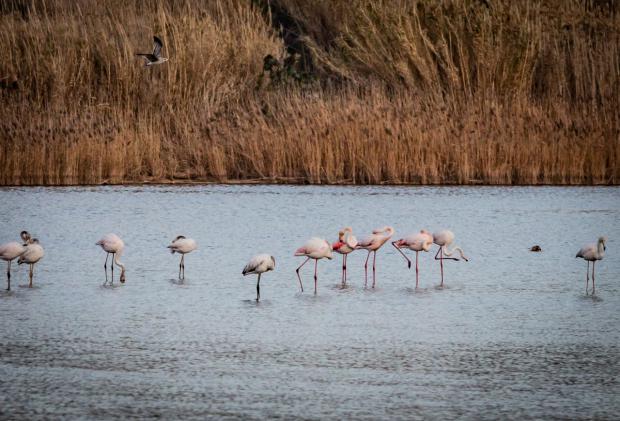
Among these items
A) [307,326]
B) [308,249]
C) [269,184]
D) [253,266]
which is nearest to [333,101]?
[269,184]

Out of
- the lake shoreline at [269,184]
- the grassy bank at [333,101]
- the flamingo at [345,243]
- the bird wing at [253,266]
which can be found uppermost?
the grassy bank at [333,101]

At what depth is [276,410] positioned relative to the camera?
6527mm

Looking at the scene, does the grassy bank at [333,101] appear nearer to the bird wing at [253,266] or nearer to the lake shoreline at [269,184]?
the lake shoreline at [269,184]

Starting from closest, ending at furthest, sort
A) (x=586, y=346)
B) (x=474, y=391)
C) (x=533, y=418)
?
1. (x=533, y=418)
2. (x=474, y=391)
3. (x=586, y=346)

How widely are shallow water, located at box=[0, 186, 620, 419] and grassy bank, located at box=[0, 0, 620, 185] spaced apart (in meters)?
3.70

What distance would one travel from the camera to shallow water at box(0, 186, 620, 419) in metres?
6.77

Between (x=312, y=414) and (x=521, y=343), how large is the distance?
7.57 feet

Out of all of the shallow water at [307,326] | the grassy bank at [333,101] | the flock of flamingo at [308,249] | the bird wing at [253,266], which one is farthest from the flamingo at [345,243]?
the grassy bank at [333,101]

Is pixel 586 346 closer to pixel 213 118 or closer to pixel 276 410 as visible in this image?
pixel 276 410

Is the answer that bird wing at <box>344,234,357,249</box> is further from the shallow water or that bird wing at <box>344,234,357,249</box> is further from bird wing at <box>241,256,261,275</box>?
bird wing at <box>241,256,261,275</box>

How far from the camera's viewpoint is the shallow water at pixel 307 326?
267 inches

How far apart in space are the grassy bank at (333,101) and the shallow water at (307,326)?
3703 mm

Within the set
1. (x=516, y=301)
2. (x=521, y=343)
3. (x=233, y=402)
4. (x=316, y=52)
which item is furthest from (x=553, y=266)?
(x=316, y=52)

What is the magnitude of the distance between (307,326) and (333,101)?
12447 millimetres
